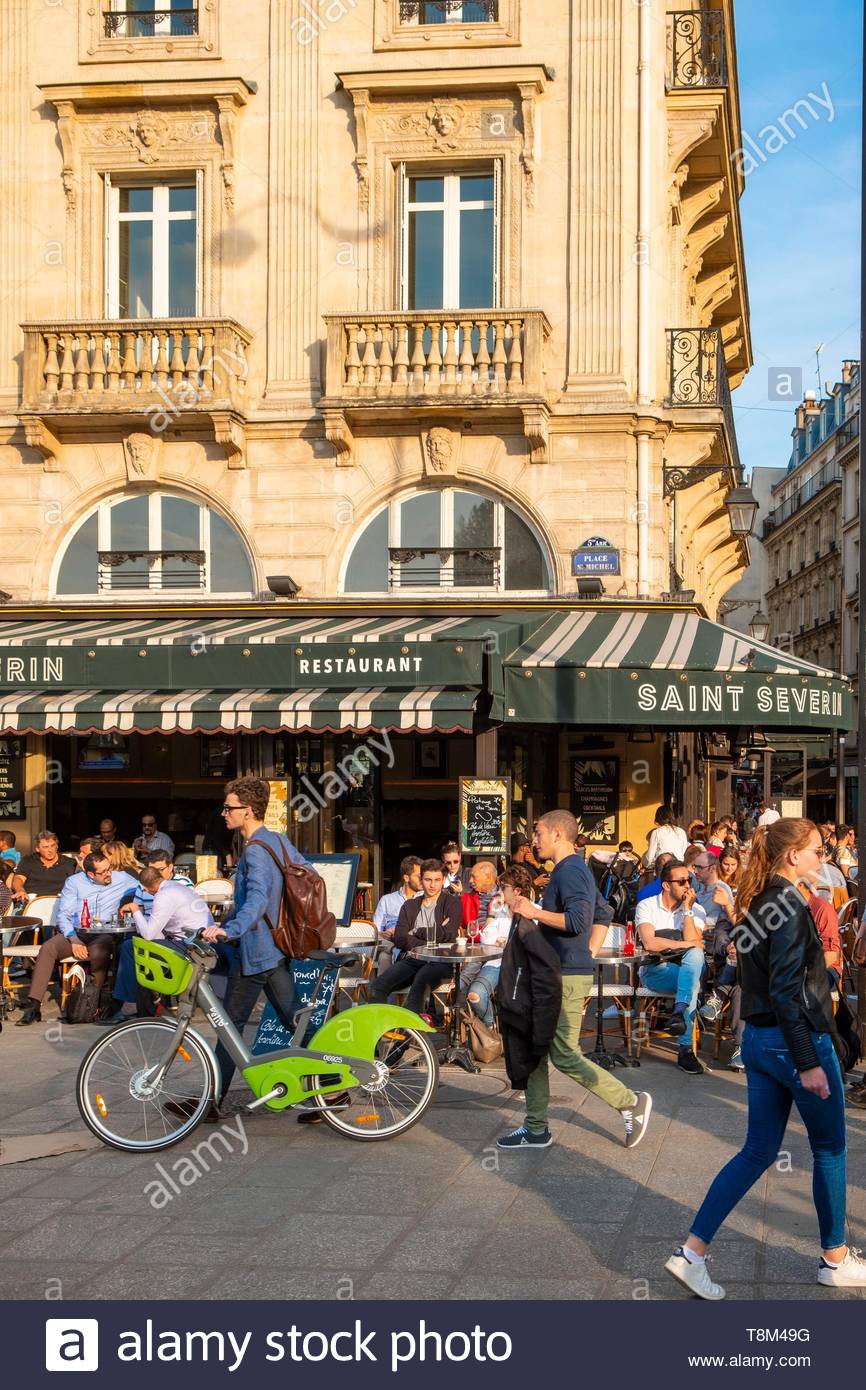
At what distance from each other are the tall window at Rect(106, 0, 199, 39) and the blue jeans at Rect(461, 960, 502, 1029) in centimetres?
1312

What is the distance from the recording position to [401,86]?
58.6 ft

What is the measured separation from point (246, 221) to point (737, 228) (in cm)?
957

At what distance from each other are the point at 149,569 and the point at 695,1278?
563 inches

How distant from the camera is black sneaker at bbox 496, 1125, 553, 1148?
750 cm

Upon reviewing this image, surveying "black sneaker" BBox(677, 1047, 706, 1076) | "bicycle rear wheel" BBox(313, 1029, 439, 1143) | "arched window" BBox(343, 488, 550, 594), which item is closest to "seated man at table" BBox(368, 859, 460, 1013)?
"black sneaker" BBox(677, 1047, 706, 1076)

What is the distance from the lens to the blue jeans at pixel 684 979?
9859 mm

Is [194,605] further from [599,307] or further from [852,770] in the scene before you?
[852,770]

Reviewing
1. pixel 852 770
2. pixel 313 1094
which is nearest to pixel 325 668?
pixel 313 1094

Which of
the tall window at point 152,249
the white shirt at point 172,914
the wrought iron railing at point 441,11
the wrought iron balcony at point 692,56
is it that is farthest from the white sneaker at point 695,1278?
the wrought iron railing at point 441,11

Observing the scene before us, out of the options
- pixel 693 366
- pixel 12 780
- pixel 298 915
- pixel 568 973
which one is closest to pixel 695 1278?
pixel 568 973

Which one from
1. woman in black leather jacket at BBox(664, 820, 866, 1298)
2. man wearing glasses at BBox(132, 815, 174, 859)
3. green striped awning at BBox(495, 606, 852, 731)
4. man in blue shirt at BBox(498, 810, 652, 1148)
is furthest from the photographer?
man wearing glasses at BBox(132, 815, 174, 859)

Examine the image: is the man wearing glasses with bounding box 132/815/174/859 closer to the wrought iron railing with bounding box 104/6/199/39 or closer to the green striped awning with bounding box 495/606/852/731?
the green striped awning with bounding box 495/606/852/731

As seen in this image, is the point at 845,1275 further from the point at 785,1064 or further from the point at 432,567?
the point at 432,567

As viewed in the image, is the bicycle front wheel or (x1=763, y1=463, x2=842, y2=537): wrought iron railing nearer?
the bicycle front wheel
